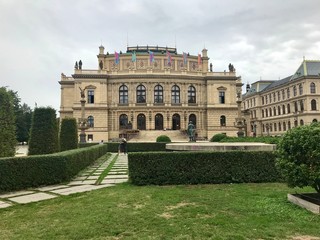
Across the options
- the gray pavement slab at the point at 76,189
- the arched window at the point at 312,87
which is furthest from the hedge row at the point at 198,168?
the arched window at the point at 312,87

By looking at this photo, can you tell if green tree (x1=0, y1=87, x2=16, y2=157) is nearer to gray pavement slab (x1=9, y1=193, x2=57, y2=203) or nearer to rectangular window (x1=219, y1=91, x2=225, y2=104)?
gray pavement slab (x1=9, y1=193, x2=57, y2=203)

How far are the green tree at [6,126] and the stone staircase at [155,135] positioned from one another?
3632 cm

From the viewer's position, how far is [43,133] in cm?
1417

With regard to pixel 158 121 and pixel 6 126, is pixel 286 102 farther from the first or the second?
pixel 6 126

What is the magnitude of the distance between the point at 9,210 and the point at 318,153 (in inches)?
290

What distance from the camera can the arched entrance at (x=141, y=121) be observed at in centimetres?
Answer: 5509

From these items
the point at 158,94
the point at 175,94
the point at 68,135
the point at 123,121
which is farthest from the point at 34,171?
the point at 175,94

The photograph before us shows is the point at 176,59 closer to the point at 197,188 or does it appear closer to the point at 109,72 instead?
the point at 109,72

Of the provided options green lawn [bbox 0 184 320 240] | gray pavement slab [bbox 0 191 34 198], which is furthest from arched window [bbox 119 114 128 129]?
green lawn [bbox 0 184 320 240]

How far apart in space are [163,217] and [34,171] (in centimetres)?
590

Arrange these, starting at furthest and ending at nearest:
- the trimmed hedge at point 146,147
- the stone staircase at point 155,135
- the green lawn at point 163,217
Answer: the stone staircase at point 155,135 < the trimmed hedge at point 146,147 < the green lawn at point 163,217

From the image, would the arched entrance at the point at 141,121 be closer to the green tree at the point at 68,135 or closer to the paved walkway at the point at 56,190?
the green tree at the point at 68,135

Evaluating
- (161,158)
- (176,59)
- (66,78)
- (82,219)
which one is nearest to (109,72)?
(66,78)

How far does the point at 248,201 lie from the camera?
677cm
